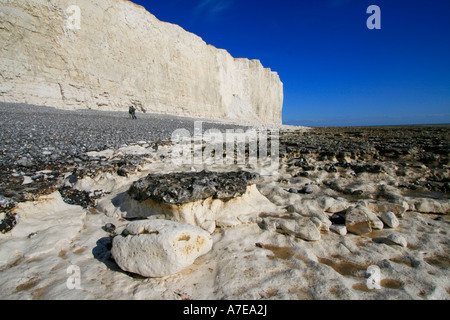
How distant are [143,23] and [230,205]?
80.6ft

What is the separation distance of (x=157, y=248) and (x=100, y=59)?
831 inches

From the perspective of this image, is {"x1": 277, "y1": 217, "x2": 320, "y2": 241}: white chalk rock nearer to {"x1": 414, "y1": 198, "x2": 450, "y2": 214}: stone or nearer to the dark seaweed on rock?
the dark seaweed on rock

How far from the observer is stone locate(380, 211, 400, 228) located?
2.77m

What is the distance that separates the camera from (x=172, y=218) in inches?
106

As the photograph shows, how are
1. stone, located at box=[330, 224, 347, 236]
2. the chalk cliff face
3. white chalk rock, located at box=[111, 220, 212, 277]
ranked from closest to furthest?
white chalk rock, located at box=[111, 220, 212, 277] < stone, located at box=[330, 224, 347, 236] < the chalk cliff face

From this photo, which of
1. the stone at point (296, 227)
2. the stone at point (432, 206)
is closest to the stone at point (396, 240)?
the stone at point (296, 227)

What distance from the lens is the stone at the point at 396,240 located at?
2.39 metres

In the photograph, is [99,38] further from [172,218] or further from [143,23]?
[172,218]

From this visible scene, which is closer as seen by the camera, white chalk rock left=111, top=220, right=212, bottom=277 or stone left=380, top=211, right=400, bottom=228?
white chalk rock left=111, top=220, right=212, bottom=277

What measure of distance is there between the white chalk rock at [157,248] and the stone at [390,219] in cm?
240

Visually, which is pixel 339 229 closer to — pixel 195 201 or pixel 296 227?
pixel 296 227

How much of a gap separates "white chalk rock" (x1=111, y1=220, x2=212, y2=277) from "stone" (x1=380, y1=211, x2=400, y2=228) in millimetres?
2397

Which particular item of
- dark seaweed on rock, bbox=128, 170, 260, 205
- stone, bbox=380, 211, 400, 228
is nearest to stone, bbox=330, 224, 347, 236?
stone, bbox=380, 211, 400, 228

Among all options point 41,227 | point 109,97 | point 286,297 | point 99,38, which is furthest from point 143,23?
point 286,297
